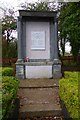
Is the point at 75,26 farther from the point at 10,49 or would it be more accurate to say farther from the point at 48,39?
the point at 10,49

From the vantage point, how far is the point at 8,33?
1683 centimetres

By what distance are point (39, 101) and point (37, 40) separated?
459cm

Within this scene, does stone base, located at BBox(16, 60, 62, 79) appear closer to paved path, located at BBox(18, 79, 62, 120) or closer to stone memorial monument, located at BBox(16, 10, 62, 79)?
stone memorial monument, located at BBox(16, 10, 62, 79)

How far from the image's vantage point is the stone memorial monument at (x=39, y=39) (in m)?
9.69

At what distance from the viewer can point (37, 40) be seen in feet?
32.6

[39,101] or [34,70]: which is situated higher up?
[34,70]

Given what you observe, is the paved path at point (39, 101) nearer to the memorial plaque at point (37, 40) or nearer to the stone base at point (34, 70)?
the stone base at point (34, 70)

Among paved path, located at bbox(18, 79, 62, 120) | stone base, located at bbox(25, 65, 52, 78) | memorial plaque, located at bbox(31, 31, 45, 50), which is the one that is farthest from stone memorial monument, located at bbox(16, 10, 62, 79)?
paved path, located at bbox(18, 79, 62, 120)

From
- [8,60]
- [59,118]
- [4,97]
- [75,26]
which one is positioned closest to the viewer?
[4,97]

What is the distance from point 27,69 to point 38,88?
243 centimetres

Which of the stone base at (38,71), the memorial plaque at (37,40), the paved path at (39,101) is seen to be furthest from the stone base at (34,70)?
A: the paved path at (39,101)

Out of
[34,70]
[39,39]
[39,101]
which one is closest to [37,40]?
[39,39]

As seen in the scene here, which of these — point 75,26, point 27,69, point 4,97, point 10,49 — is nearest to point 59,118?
point 4,97

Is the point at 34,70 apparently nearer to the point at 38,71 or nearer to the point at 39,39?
the point at 38,71
